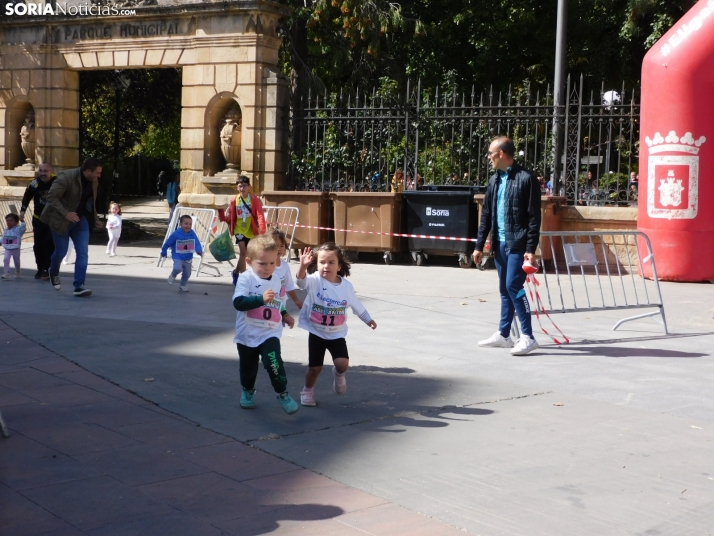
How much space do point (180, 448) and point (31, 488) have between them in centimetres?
91

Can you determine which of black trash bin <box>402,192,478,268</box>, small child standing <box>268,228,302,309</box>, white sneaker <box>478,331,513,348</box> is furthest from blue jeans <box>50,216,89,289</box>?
black trash bin <box>402,192,478,268</box>

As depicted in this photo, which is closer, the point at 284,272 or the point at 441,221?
the point at 284,272

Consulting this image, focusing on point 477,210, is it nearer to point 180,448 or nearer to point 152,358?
point 152,358

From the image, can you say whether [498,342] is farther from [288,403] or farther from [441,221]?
[441,221]

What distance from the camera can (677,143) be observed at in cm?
1364

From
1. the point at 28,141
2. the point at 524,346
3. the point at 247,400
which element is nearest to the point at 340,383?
the point at 247,400

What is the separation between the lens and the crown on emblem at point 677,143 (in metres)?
13.6

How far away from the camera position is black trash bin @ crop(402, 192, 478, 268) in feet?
51.7

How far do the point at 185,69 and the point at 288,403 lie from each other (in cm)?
1375

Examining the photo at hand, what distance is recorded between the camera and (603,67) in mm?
26656

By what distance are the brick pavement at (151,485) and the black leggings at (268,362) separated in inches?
19.8

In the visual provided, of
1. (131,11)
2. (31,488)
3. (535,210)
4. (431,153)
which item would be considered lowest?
(31,488)

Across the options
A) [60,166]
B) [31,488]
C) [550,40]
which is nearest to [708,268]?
[31,488]
